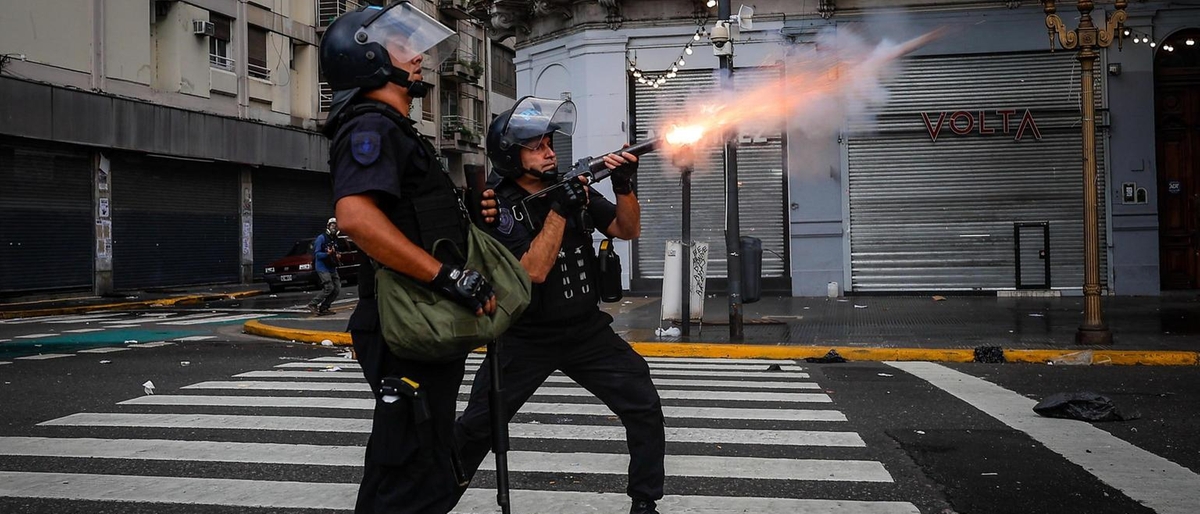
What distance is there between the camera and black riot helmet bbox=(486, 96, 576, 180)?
423cm

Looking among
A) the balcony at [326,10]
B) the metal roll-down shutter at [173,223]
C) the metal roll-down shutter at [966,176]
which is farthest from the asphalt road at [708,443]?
the balcony at [326,10]

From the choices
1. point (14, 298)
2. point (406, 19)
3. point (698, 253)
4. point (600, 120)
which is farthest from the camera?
point (14, 298)

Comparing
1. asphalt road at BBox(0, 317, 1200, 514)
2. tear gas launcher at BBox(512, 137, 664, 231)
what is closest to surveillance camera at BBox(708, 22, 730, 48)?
asphalt road at BBox(0, 317, 1200, 514)

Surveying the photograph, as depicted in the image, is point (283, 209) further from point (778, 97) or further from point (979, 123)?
point (778, 97)

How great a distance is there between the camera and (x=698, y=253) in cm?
1366

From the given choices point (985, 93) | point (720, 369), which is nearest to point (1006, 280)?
point (985, 93)

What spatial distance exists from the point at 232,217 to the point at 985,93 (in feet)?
73.8

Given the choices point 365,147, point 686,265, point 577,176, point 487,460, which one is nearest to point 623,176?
point 577,176

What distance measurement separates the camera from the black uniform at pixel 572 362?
408 cm

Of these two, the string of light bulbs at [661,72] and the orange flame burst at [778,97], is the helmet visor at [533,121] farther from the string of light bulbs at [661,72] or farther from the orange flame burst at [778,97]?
the string of light bulbs at [661,72]

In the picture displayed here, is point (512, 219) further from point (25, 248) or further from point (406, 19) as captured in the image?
point (25, 248)

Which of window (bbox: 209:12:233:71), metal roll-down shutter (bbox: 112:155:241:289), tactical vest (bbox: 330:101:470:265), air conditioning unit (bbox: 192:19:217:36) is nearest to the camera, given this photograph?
tactical vest (bbox: 330:101:470:265)

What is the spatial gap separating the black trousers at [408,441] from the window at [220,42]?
28460 mm

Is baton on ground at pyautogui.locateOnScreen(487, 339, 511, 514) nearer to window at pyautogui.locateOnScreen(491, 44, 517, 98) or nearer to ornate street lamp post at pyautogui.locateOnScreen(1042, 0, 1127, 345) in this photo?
ornate street lamp post at pyautogui.locateOnScreen(1042, 0, 1127, 345)
